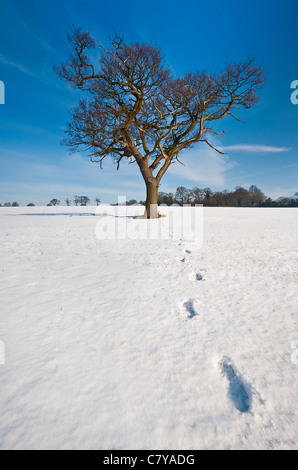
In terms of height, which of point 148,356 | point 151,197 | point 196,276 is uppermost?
point 151,197

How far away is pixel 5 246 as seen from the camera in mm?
6879

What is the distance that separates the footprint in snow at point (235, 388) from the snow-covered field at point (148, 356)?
0.01 meters

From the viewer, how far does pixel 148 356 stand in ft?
9.02

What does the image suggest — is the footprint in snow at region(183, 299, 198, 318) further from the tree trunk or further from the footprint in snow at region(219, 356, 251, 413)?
the tree trunk

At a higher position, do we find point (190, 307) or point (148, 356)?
point (190, 307)

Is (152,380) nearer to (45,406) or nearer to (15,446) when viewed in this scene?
(45,406)

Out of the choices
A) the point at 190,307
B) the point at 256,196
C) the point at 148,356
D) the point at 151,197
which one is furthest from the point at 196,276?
the point at 256,196

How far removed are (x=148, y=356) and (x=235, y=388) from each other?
113 cm

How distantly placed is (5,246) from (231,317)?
735 cm

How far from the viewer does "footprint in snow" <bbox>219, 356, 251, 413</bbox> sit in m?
2.25

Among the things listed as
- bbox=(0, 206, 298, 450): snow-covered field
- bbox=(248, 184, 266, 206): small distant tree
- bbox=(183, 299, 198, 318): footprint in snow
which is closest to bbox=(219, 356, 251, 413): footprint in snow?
bbox=(0, 206, 298, 450): snow-covered field

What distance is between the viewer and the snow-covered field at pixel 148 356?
1966 millimetres

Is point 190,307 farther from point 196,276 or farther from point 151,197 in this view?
point 151,197
